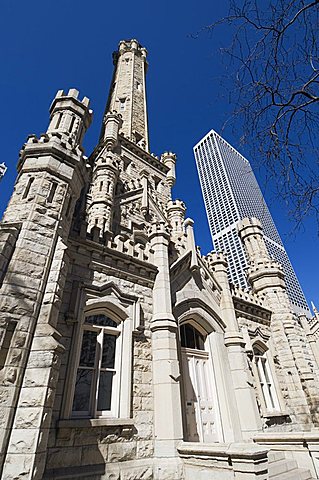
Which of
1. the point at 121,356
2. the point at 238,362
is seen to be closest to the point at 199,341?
the point at 238,362

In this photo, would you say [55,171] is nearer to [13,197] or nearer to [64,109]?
[13,197]

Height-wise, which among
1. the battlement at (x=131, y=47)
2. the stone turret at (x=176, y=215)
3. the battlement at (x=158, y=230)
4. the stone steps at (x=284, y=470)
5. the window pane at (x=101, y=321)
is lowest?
the stone steps at (x=284, y=470)

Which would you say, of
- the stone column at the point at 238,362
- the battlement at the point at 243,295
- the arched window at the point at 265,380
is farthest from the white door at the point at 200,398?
the battlement at the point at 243,295

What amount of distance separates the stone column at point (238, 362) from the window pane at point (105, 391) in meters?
4.70

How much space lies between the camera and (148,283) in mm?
8227

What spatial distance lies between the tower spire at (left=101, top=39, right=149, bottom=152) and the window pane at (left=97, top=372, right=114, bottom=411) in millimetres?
20757

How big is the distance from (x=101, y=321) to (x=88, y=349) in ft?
2.54

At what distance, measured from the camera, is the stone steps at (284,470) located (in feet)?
19.4

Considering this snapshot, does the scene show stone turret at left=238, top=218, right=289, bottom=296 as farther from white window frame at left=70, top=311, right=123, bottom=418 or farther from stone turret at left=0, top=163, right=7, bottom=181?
stone turret at left=0, top=163, right=7, bottom=181

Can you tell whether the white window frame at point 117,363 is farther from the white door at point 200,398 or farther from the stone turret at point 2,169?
the stone turret at point 2,169

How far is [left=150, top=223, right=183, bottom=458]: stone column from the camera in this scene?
19.6ft

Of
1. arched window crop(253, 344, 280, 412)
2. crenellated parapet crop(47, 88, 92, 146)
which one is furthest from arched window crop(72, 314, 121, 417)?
arched window crop(253, 344, 280, 412)

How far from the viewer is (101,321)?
697 centimetres

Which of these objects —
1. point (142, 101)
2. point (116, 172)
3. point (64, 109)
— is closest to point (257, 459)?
point (64, 109)
